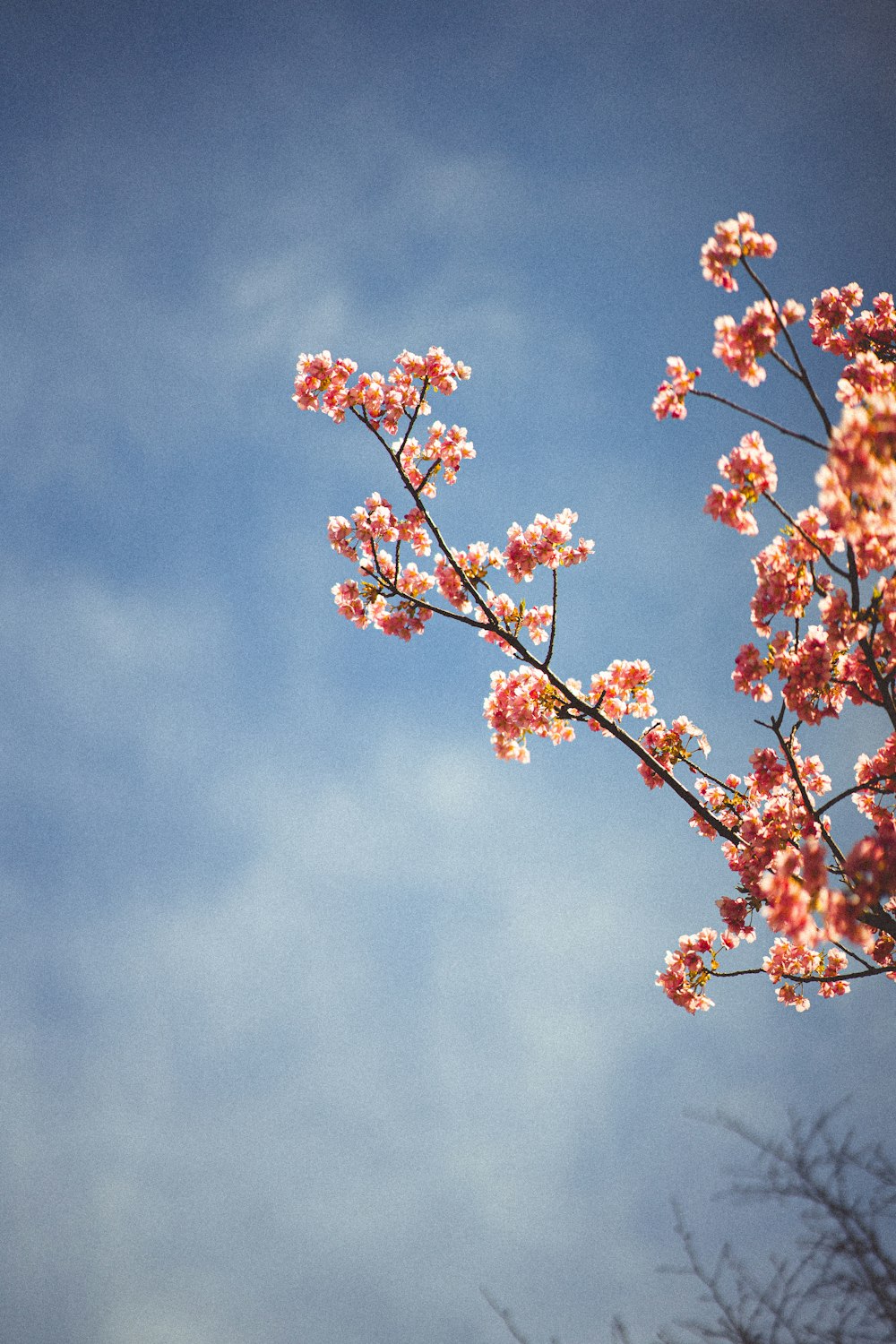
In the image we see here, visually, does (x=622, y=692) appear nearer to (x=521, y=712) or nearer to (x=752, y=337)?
(x=521, y=712)

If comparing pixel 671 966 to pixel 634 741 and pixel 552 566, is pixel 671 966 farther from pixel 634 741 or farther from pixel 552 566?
pixel 552 566

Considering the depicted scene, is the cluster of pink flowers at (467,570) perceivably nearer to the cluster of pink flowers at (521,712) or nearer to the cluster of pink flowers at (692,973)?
the cluster of pink flowers at (521,712)

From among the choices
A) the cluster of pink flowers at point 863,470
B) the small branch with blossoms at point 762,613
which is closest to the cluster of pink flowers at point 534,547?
the small branch with blossoms at point 762,613

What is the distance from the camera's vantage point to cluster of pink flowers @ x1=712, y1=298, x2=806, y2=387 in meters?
4.96

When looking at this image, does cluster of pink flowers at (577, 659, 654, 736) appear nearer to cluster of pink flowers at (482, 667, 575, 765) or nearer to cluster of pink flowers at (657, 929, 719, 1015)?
cluster of pink flowers at (482, 667, 575, 765)

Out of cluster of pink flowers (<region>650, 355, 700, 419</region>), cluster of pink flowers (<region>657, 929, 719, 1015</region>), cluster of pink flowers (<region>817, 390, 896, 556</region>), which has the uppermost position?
cluster of pink flowers (<region>650, 355, 700, 419</region>)

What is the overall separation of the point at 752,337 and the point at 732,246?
0.66 meters

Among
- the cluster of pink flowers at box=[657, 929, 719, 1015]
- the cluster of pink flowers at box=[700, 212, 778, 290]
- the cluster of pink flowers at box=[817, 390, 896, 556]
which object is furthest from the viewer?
the cluster of pink flowers at box=[657, 929, 719, 1015]

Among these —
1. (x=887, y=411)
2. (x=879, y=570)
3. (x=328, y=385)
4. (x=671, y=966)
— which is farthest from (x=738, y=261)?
(x=671, y=966)

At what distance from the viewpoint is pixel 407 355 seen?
734 cm

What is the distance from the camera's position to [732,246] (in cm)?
488

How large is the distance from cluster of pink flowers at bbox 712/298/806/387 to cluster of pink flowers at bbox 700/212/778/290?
308 millimetres

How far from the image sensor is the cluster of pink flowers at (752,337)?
16.3 feet

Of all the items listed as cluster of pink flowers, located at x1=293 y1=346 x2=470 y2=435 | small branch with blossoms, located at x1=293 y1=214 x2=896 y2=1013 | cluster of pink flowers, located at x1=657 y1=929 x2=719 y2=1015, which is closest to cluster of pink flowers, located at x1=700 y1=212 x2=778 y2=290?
small branch with blossoms, located at x1=293 y1=214 x2=896 y2=1013
